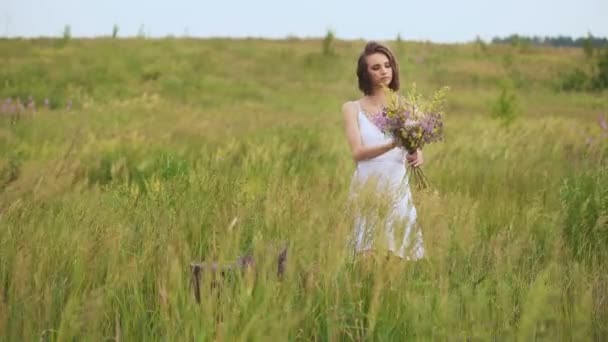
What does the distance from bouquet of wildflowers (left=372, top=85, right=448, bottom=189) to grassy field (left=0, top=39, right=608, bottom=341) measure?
0.32 m

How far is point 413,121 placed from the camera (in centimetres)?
325

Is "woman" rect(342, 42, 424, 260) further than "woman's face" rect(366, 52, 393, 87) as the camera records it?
No

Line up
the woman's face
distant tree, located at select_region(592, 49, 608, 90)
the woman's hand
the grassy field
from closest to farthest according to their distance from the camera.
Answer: the grassy field
the woman's hand
the woman's face
distant tree, located at select_region(592, 49, 608, 90)

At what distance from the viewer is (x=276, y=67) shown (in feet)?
89.6

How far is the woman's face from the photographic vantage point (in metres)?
4.20

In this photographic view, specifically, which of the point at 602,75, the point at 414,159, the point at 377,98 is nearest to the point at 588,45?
the point at 602,75

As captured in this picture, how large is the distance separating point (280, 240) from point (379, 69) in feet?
6.08

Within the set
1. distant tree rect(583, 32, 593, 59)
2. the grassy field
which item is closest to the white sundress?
the grassy field

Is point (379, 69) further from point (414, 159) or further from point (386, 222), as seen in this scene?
point (386, 222)

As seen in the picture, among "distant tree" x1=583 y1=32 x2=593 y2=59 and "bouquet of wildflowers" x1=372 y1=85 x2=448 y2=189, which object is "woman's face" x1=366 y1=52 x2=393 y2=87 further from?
"distant tree" x1=583 y1=32 x2=593 y2=59

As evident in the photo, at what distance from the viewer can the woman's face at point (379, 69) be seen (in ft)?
13.8

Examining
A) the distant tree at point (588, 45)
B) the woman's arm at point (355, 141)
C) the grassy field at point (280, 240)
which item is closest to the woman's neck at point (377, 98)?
the woman's arm at point (355, 141)

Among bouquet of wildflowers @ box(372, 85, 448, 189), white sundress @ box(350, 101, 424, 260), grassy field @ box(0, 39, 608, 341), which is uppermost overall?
bouquet of wildflowers @ box(372, 85, 448, 189)

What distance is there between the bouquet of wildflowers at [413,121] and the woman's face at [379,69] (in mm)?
818
